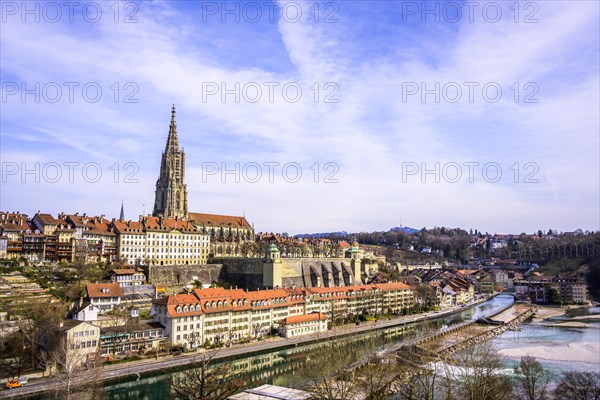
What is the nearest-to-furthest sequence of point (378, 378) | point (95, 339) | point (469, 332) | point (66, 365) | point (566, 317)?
1. point (378, 378)
2. point (66, 365)
3. point (95, 339)
4. point (469, 332)
5. point (566, 317)

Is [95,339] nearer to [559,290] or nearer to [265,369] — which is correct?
[265,369]

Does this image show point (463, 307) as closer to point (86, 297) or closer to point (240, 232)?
point (240, 232)

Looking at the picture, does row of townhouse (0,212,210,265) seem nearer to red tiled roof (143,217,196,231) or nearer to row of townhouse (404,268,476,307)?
red tiled roof (143,217,196,231)

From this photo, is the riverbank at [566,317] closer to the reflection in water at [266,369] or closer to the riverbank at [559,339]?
the riverbank at [559,339]

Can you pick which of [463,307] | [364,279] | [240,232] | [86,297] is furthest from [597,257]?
[86,297]

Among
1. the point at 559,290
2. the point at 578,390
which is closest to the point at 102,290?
the point at 578,390
